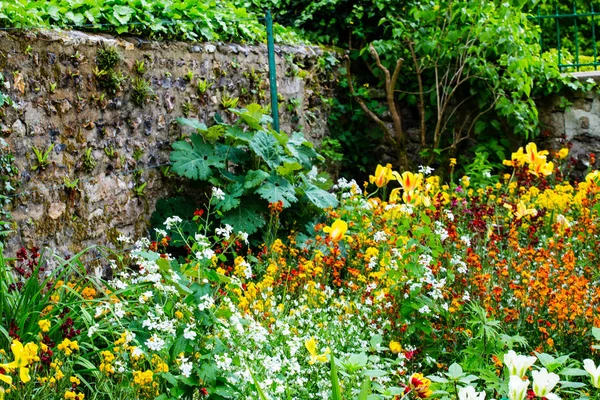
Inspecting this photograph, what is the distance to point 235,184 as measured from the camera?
5.01m

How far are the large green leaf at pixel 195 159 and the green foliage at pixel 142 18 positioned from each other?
76cm

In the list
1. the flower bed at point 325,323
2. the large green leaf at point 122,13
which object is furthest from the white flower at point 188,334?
the large green leaf at point 122,13

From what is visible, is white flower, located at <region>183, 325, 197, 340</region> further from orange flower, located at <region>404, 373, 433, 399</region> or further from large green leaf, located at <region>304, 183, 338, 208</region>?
large green leaf, located at <region>304, 183, 338, 208</region>

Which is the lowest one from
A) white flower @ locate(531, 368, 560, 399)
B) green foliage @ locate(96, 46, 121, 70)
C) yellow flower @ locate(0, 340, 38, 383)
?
yellow flower @ locate(0, 340, 38, 383)

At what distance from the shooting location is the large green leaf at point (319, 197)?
5156 millimetres

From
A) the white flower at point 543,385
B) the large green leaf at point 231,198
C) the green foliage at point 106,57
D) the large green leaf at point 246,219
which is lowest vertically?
the large green leaf at point 246,219

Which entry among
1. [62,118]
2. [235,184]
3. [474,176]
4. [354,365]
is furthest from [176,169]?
[474,176]

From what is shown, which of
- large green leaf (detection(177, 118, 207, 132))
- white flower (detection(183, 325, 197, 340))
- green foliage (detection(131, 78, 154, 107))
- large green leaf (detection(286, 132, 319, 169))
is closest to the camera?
white flower (detection(183, 325, 197, 340))

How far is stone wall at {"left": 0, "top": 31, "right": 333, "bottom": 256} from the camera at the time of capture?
13.3ft

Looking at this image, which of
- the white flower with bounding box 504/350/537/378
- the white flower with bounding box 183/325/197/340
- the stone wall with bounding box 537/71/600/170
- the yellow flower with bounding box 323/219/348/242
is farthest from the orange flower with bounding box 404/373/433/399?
the stone wall with bounding box 537/71/600/170

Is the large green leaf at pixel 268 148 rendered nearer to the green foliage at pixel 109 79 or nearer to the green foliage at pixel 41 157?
the green foliage at pixel 109 79

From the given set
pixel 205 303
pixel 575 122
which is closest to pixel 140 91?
pixel 205 303

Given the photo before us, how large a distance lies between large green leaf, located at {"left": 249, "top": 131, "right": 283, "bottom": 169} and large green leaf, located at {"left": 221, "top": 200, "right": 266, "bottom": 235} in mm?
341

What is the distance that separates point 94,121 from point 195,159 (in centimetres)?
74
